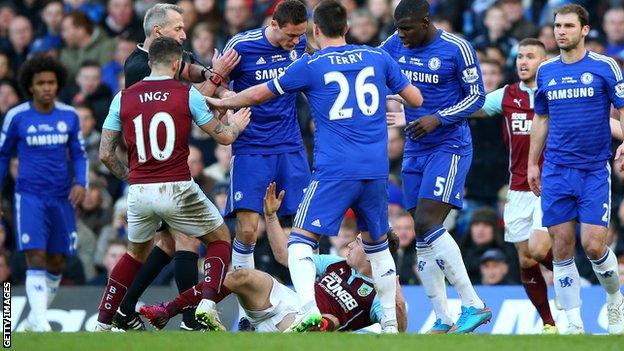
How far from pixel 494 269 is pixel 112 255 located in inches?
185

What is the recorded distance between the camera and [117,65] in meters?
22.6

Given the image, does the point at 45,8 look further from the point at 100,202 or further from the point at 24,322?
the point at 24,322

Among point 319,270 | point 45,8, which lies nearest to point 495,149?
point 319,270

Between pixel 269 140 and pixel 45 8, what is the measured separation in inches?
407

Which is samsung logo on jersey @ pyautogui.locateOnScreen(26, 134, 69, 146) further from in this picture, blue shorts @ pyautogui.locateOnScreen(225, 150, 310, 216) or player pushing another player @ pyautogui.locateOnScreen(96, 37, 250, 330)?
player pushing another player @ pyautogui.locateOnScreen(96, 37, 250, 330)

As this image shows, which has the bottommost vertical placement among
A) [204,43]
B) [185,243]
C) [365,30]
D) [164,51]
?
[185,243]

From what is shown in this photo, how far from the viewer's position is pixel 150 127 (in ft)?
43.1

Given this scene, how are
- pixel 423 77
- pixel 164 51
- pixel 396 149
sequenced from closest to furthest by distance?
pixel 164 51 → pixel 423 77 → pixel 396 149

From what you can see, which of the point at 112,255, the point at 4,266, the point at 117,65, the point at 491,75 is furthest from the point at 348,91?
the point at 117,65

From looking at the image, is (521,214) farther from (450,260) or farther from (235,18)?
(235,18)

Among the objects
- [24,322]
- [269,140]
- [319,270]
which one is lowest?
[24,322]

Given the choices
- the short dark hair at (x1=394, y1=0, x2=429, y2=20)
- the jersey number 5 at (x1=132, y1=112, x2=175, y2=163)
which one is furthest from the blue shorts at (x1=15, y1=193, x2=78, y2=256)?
the short dark hair at (x1=394, y1=0, x2=429, y2=20)

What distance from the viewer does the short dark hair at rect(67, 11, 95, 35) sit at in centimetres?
2284

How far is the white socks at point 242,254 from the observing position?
1445 cm
